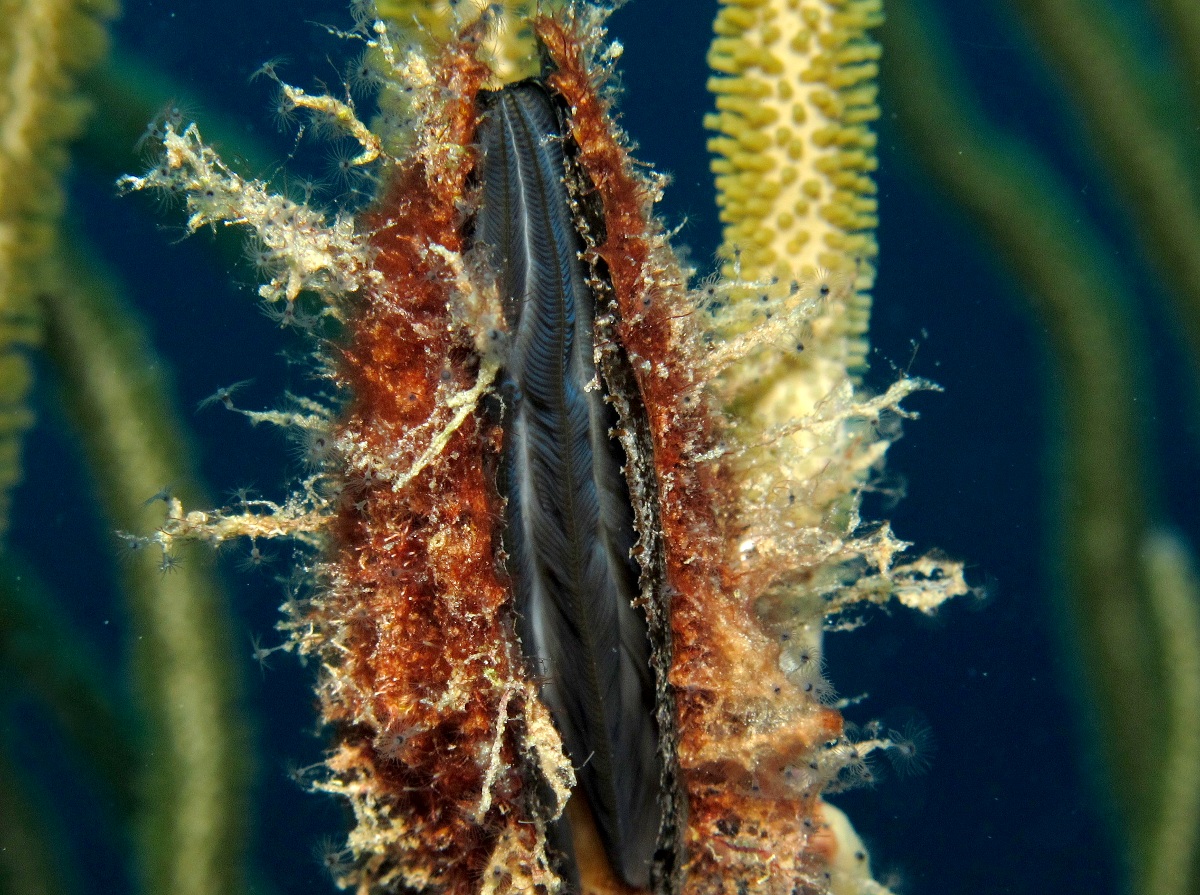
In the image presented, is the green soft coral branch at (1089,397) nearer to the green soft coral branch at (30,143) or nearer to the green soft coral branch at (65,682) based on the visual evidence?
the green soft coral branch at (30,143)

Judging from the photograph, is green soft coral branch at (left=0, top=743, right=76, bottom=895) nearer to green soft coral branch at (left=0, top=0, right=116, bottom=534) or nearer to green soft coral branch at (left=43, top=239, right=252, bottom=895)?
green soft coral branch at (left=43, top=239, right=252, bottom=895)

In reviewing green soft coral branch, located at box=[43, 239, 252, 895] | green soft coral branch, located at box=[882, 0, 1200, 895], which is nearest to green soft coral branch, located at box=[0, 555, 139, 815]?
green soft coral branch, located at box=[43, 239, 252, 895]

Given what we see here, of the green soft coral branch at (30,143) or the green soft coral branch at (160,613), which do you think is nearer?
the green soft coral branch at (30,143)

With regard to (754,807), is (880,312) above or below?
above

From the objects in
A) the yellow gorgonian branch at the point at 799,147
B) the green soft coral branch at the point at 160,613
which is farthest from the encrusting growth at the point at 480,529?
the green soft coral branch at the point at 160,613

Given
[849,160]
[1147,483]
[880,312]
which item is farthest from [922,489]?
[849,160]

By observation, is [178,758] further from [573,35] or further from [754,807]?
[573,35]
